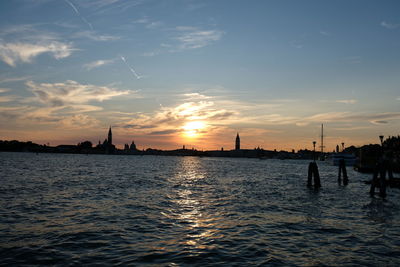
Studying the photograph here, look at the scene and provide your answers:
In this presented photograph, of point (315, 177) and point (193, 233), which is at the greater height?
point (315, 177)

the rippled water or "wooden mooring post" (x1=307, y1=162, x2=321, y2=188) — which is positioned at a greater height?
"wooden mooring post" (x1=307, y1=162, x2=321, y2=188)

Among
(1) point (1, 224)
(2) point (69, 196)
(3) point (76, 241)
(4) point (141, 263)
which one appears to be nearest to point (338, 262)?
(4) point (141, 263)

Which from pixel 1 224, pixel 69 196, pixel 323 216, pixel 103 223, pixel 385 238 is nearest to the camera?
pixel 385 238

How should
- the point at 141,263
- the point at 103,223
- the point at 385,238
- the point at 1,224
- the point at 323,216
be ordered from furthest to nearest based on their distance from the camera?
the point at 323,216 → the point at 103,223 → the point at 1,224 → the point at 385,238 → the point at 141,263

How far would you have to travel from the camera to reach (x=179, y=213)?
2088 centimetres

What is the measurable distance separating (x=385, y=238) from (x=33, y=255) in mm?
15445

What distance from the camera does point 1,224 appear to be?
15.9m

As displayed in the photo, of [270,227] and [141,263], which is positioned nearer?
[141,263]

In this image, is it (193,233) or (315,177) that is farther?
(315,177)

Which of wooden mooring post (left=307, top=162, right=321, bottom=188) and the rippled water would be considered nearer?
the rippled water

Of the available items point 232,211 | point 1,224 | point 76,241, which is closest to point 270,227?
point 232,211

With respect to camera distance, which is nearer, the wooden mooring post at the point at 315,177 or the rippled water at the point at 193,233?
the rippled water at the point at 193,233

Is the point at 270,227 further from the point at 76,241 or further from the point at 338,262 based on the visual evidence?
the point at 76,241

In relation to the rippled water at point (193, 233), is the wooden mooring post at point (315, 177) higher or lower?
higher
